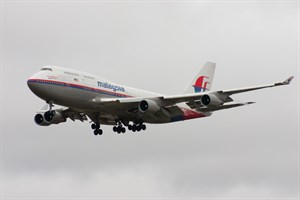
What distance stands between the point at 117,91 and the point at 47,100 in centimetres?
771

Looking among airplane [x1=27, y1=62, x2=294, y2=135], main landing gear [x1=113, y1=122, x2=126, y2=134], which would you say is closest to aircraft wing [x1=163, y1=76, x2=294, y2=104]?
airplane [x1=27, y1=62, x2=294, y2=135]

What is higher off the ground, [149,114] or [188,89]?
[188,89]

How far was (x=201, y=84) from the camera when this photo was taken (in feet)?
303

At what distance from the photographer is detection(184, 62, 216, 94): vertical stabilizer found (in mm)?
92000

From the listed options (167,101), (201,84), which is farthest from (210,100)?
(201,84)

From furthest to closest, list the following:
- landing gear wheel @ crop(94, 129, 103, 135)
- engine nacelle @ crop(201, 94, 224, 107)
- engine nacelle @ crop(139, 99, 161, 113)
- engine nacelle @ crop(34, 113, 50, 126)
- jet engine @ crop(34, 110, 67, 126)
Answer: landing gear wheel @ crop(94, 129, 103, 135), engine nacelle @ crop(34, 113, 50, 126), jet engine @ crop(34, 110, 67, 126), engine nacelle @ crop(139, 99, 161, 113), engine nacelle @ crop(201, 94, 224, 107)

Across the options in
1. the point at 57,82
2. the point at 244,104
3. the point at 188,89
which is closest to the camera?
the point at 57,82

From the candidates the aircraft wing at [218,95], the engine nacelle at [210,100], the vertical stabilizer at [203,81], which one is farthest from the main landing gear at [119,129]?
the engine nacelle at [210,100]

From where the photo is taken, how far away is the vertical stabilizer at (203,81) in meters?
92.0

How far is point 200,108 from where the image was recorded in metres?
82.8

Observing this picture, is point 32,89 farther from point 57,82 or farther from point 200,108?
point 200,108

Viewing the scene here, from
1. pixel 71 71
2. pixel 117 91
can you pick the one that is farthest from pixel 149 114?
pixel 71 71

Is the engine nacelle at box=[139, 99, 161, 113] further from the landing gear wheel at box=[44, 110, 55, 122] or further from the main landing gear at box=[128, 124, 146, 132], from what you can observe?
the landing gear wheel at box=[44, 110, 55, 122]

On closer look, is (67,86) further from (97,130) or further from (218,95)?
(218,95)
